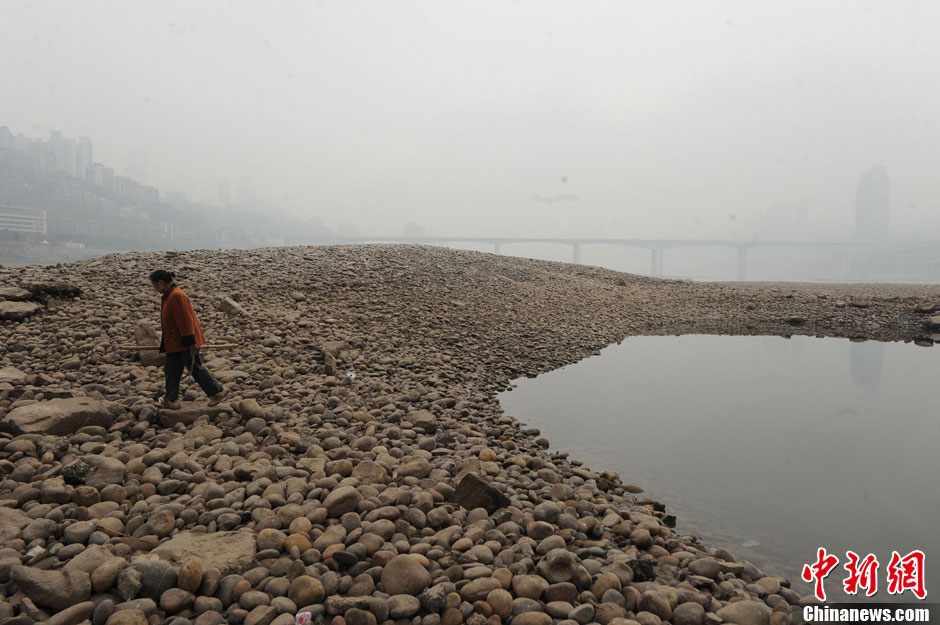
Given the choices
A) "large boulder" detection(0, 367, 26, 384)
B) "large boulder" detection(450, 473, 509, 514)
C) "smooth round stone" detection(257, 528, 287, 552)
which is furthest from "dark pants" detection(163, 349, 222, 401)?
"large boulder" detection(450, 473, 509, 514)

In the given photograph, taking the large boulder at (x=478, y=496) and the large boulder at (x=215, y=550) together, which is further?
the large boulder at (x=478, y=496)

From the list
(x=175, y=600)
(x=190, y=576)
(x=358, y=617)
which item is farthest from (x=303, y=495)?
(x=358, y=617)

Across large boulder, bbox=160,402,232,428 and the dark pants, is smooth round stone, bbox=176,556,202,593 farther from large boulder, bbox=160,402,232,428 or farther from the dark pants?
the dark pants

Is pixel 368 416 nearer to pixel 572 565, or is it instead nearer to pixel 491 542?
pixel 491 542

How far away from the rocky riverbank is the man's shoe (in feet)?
0.45

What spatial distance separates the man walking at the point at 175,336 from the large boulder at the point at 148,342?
1198 mm

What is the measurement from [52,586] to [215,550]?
0.76 meters

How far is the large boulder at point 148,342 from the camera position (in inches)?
257

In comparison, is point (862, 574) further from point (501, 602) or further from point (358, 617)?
point (358, 617)

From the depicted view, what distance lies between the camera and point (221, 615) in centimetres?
253

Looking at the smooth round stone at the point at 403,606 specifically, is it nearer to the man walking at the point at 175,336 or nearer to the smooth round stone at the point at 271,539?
the smooth round stone at the point at 271,539

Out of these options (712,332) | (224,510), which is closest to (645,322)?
(712,332)

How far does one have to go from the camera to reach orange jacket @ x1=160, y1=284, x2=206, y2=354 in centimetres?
541

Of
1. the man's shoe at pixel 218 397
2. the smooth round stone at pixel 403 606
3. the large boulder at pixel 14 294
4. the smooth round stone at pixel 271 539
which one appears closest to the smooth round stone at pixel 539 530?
the smooth round stone at pixel 403 606
